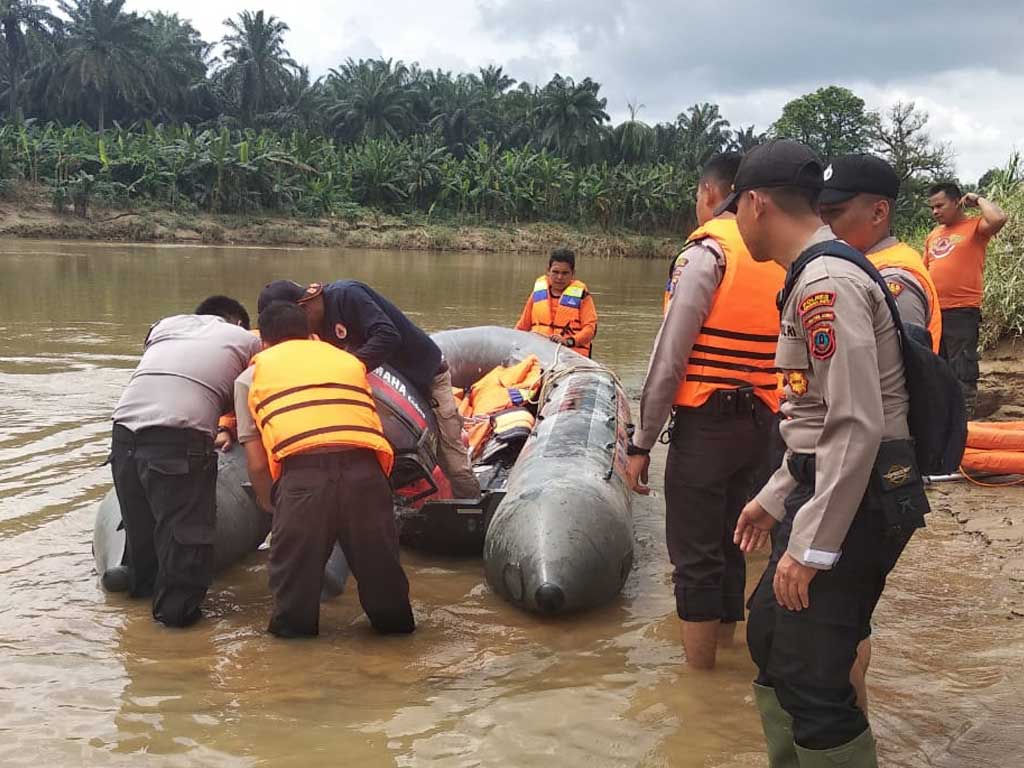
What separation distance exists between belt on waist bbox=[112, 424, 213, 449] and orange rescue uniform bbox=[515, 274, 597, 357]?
4683 mm

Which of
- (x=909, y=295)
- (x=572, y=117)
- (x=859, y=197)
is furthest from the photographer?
(x=572, y=117)

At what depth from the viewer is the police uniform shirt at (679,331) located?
3309 millimetres

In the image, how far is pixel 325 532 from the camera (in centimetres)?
377

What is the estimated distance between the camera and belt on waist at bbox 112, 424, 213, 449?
410 centimetres

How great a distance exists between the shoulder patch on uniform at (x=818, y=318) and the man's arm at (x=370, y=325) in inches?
115

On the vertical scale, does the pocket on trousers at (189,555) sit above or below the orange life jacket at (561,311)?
below

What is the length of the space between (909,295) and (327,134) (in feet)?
175

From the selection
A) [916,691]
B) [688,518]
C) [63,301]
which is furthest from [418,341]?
[63,301]

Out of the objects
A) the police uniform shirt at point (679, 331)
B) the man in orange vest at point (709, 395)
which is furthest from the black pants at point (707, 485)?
the police uniform shirt at point (679, 331)

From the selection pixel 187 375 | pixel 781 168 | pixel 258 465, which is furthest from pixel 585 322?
pixel 781 168

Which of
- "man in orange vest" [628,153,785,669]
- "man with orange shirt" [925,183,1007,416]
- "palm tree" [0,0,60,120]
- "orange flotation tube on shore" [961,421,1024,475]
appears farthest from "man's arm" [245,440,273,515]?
"palm tree" [0,0,60,120]

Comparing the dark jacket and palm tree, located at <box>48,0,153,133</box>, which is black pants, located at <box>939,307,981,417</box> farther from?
palm tree, located at <box>48,0,153,133</box>

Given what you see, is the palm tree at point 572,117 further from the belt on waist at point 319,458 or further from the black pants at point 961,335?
the belt on waist at point 319,458

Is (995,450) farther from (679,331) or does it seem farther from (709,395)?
(679,331)
